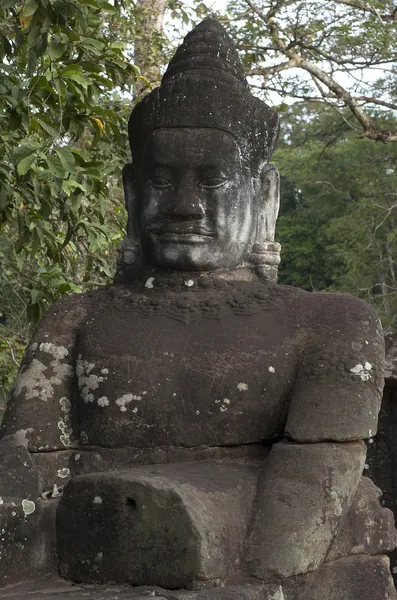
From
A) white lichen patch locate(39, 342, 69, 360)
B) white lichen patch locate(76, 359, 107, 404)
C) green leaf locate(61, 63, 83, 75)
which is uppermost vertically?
green leaf locate(61, 63, 83, 75)

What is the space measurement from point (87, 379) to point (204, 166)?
965 millimetres

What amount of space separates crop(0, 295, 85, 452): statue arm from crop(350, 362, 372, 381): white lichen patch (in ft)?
3.68

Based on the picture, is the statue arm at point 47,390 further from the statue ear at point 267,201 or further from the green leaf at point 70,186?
the green leaf at point 70,186

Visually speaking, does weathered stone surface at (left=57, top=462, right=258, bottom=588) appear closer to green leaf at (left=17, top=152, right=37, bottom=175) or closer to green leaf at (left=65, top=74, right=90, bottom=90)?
green leaf at (left=17, top=152, right=37, bottom=175)

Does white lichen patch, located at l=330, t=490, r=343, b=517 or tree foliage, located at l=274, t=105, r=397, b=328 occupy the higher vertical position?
tree foliage, located at l=274, t=105, r=397, b=328

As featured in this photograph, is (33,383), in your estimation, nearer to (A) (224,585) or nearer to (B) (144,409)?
(B) (144,409)

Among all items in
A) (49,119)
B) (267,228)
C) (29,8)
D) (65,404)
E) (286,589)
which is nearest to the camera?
(286,589)

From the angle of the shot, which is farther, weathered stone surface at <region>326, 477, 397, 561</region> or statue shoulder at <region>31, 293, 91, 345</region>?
statue shoulder at <region>31, 293, 91, 345</region>

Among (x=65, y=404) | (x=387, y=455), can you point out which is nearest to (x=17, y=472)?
(x=65, y=404)

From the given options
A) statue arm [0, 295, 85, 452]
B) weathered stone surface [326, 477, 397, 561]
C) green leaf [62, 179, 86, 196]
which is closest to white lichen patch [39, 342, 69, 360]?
statue arm [0, 295, 85, 452]

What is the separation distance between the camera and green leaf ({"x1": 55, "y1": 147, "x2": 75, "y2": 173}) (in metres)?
5.32

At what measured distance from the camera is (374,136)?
13.2 meters

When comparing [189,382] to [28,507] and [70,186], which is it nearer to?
[28,507]

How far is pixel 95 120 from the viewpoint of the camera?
243 inches
